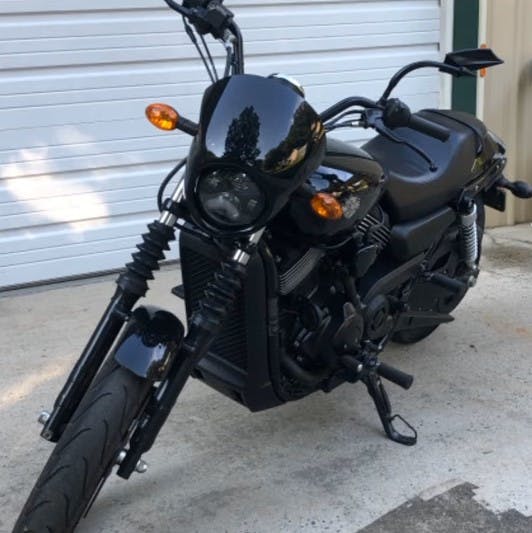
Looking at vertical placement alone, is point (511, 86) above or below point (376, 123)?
below

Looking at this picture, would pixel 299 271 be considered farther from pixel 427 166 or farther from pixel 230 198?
pixel 427 166

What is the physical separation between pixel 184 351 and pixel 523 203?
4426 mm

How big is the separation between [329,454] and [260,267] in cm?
88

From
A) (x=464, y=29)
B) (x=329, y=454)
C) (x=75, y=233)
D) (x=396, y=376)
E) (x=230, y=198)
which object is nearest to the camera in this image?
(x=230, y=198)

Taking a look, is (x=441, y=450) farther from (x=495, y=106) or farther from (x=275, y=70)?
(x=495, y=106)

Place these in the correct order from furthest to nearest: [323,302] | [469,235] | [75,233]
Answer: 1. [75,233]
2. [469,235]
3. [323,302]

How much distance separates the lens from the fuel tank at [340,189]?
2383 mm

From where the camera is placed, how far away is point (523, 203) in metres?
6.07

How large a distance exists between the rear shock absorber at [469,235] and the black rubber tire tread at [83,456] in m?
1.63

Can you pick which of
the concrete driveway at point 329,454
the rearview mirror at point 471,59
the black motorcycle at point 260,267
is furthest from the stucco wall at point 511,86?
the rearview mirror at point 471,59

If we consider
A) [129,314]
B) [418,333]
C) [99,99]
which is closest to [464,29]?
[99,99]

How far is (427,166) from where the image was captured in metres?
3.13

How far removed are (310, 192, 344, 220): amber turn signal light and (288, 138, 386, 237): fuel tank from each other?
0.14ft

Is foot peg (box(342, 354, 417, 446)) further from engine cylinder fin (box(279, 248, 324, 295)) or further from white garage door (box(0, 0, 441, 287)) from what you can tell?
white garage door (box(0, 0, 441, 287))
